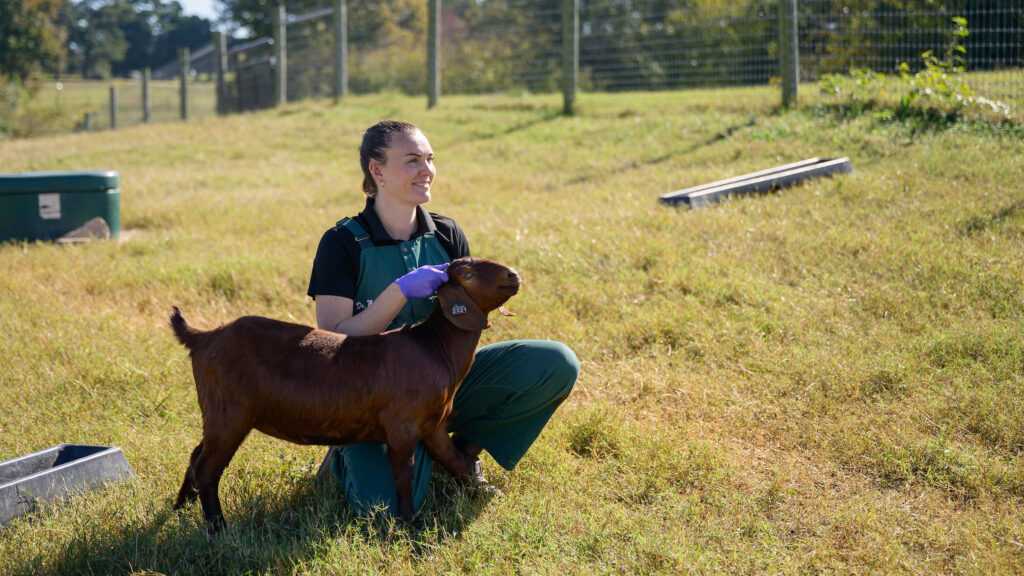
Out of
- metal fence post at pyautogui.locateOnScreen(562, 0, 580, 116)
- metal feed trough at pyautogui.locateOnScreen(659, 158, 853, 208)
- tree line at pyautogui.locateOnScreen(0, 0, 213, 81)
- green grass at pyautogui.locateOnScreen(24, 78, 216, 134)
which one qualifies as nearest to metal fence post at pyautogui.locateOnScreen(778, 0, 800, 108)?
metal feed trough at pyautogui.locateOnScreen(659, 158, 853, 208)

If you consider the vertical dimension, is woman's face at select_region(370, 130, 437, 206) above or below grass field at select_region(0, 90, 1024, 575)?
above

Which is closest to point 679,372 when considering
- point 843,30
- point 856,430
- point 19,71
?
point 856,430

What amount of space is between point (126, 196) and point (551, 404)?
8.30 metres

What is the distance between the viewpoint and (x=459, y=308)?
10.4ft

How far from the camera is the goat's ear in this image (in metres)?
3.17

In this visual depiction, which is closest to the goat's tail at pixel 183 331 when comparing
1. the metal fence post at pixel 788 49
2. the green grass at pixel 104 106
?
the metal fence post at pixel 788 49

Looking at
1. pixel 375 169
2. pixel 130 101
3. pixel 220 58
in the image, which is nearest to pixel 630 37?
pixel 220 58

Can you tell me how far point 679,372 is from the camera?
15.8 feet

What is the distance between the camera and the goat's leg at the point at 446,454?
3.35 metres

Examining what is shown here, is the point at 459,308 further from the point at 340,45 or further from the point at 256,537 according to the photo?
the point at 340,45

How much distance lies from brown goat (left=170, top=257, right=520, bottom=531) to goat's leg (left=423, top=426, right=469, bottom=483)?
0.09 metres

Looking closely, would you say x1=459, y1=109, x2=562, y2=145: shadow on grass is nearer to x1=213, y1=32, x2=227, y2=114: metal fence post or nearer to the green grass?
x1=213, y1=32, x2=227, y2=114: metal fence post

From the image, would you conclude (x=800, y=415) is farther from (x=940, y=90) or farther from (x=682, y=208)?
(x=940, y=90)

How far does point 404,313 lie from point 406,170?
638 mm
